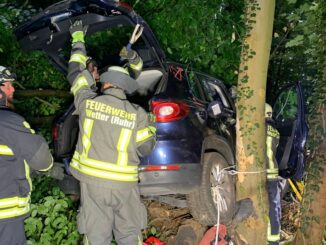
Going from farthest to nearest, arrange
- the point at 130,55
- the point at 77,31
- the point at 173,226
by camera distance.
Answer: the point at 173,226 → the point at 130,55 → the point at 77,31

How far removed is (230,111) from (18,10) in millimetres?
3877

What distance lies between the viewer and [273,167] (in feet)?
15.7

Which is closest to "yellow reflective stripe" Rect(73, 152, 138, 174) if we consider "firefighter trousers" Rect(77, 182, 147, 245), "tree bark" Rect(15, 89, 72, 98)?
"firefighter trousers" Rect(77, 182, 147, 245)

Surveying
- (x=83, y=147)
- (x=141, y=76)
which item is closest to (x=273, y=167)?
(x=141, y=76)

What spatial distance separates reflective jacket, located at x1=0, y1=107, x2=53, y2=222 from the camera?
283cm

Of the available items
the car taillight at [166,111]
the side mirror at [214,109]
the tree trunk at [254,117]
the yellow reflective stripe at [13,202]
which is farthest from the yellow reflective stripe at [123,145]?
the tree trunk at [254,117]

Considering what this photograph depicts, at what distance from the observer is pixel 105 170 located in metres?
3.29

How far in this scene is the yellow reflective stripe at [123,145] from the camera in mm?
3330

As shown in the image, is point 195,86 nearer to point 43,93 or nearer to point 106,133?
point 106,133

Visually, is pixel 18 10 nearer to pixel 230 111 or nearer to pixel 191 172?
pixel 230 111

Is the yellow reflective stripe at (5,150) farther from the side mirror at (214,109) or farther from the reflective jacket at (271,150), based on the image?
the reflective jacket at (271,150)

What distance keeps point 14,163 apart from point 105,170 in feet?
2.33

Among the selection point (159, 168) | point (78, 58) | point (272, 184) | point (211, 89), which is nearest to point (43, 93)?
point (211, 89)

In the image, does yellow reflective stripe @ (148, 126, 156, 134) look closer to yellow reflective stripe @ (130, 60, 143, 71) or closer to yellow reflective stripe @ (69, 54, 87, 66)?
yellow reflective stripe @ (130, 60, 143, 71)
